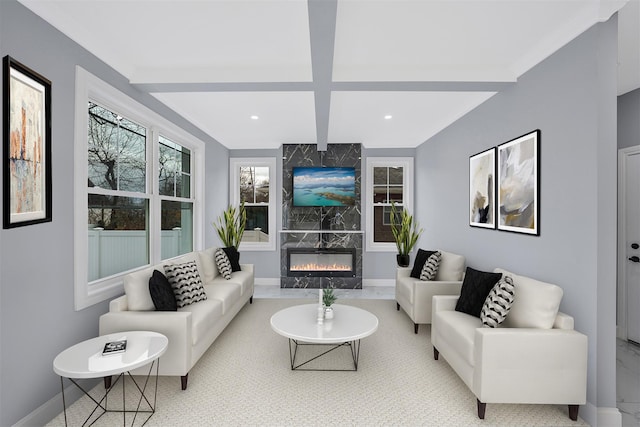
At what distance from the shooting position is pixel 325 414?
2.11m

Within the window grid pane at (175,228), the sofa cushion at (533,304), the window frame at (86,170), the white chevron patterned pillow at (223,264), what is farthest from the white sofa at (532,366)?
the window grid pane at (175,228)

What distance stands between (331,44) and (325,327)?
7.34 feet

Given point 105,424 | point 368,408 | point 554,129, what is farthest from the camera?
point 554,129

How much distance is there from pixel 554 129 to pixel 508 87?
0.76 meters

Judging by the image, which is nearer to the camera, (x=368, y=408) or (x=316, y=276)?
(x=368, y=408)

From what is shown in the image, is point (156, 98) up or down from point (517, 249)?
up

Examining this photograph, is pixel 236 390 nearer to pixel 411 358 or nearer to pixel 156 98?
pixel 411 358

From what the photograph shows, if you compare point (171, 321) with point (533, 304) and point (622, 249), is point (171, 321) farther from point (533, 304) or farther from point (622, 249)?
point (622, 249)

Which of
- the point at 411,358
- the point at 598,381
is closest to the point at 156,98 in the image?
the point at 411,358

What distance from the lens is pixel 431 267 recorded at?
3809mm

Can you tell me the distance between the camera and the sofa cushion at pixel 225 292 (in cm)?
325

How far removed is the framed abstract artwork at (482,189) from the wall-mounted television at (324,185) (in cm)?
240

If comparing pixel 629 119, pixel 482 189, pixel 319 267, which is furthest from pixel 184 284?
pixel 629 119

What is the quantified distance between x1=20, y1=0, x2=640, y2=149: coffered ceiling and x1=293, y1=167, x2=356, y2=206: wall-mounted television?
6.89ft
